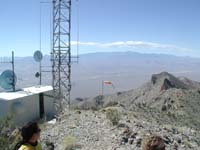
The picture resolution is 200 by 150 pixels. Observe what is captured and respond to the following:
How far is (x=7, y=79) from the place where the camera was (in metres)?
17.6

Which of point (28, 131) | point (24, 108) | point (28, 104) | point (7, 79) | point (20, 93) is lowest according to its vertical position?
point (24, 108)

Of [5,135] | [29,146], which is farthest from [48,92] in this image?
[29,146]

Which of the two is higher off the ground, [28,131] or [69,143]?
[28,131]

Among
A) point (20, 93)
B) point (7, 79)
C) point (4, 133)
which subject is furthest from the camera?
point (7, 79)

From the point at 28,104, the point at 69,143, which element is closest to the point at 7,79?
the point at 28,104

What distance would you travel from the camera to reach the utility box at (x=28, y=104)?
50.2 ft

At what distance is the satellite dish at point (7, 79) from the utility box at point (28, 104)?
2.07 feet

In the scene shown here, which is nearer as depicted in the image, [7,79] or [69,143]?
[69,143]

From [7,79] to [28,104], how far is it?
6.95ft

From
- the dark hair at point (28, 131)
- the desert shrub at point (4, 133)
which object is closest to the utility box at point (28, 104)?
the desert shrub at point (4, 133)

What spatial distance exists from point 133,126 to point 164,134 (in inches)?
47.2

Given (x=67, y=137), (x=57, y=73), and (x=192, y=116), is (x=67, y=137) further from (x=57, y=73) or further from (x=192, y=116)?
(x=192, y=116)

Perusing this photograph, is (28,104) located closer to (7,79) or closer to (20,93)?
(20,93)

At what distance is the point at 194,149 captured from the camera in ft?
37.4
